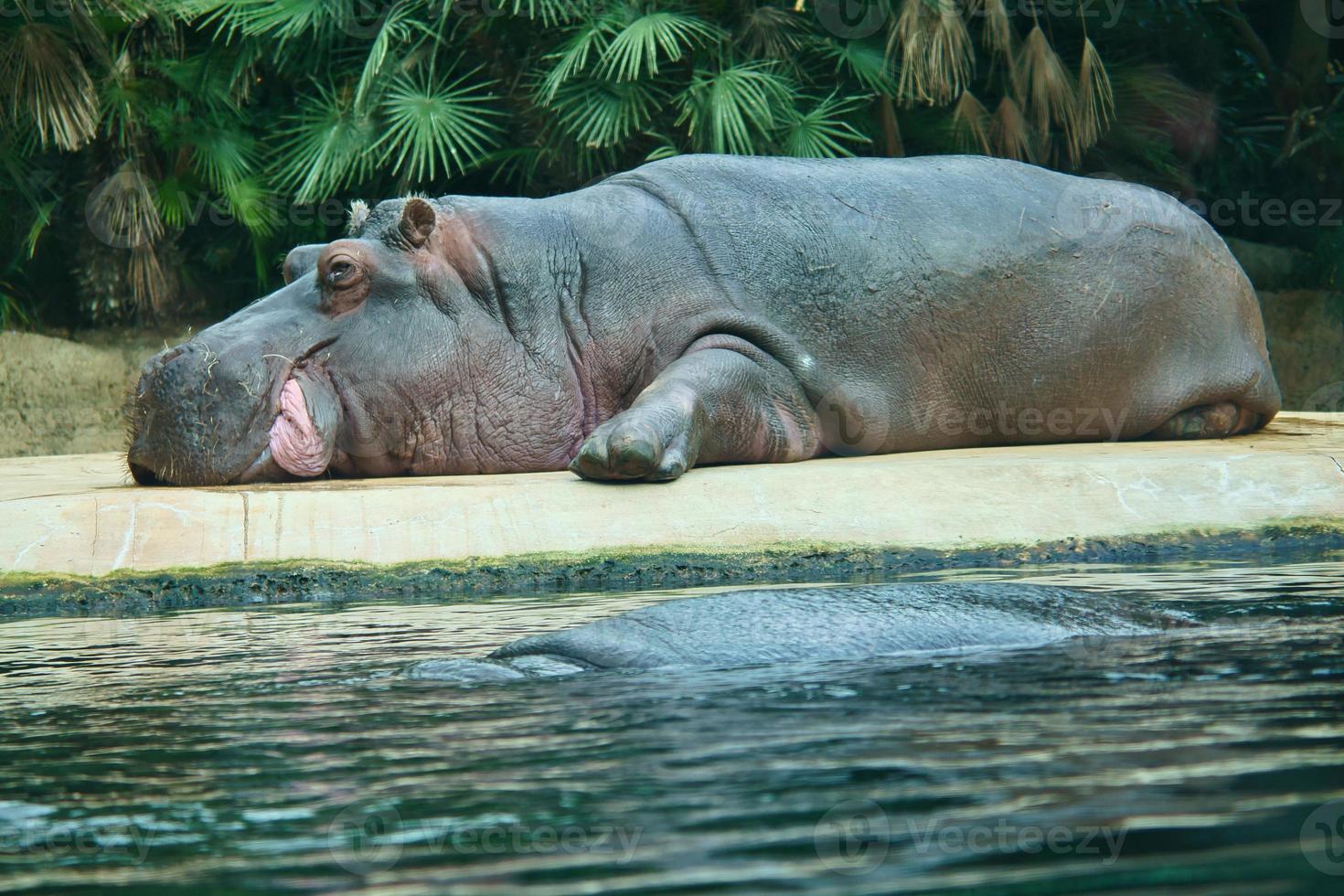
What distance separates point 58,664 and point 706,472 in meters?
2.29

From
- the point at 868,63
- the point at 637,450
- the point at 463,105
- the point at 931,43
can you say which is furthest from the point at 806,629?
the point at 463,105

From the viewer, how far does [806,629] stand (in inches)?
138

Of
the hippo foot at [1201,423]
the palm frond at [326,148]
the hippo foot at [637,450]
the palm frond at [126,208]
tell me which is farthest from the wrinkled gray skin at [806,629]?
the palm frond at [126,208]

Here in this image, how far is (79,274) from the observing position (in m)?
11.6

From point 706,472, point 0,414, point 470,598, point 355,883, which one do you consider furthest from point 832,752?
point 0,414

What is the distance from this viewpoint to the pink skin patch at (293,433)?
5715 millimetres

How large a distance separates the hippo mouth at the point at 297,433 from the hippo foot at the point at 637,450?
3.32 feet

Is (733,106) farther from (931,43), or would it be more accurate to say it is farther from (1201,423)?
(1201,423)

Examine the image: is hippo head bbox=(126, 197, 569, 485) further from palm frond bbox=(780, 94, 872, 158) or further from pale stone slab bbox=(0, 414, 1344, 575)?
palm frond bbox=(780, 94, 872, 158)

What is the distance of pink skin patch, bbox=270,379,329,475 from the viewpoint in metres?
5.71

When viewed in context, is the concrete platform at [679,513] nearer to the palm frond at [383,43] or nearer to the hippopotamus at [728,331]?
the hippopotamus at [728,331]

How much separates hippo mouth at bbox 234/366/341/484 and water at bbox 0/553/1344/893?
1.97 m

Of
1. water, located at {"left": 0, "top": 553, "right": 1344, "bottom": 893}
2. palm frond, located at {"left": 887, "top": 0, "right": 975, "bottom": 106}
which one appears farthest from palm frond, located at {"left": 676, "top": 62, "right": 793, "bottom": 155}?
water, located at {"left": 0, "top": 553, "right": 1344, "bottom": 893}

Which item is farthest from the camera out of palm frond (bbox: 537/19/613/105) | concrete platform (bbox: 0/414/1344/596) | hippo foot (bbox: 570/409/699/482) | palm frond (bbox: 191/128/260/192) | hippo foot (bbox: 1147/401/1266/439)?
palm frond (bbox: 191/128/260/192)
